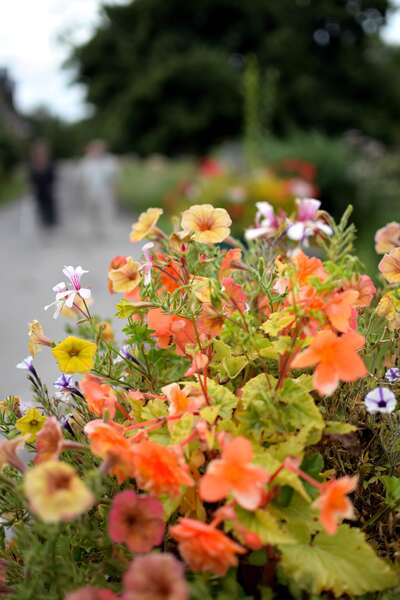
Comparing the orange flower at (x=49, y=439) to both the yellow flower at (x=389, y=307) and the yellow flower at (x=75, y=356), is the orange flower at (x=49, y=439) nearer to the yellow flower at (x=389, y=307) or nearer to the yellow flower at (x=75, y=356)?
the yellow flower at (x=75, y=356)

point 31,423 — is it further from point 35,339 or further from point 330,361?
point 330,361

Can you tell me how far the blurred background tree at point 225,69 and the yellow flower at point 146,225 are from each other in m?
19.3

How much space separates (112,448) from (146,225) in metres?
0.59

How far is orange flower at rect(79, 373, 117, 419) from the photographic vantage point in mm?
1129

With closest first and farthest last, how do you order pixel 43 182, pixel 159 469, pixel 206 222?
pixel 159 469 → pixel 206 222 → pixel 43 182

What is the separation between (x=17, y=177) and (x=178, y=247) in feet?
70.1

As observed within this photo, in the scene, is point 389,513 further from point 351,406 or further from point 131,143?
point 131,143

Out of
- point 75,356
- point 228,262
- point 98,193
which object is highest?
point 98,193

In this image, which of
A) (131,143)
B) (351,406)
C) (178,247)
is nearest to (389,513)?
(351,406)

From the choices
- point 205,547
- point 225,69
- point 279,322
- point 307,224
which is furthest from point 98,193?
point 205,547

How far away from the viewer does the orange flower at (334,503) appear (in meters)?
0.85

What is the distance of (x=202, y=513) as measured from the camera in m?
1.00

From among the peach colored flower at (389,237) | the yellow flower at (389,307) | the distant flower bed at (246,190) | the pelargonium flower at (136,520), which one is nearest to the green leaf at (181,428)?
the pelargonium flower at (136,520)

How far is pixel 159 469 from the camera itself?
2.99 ft
